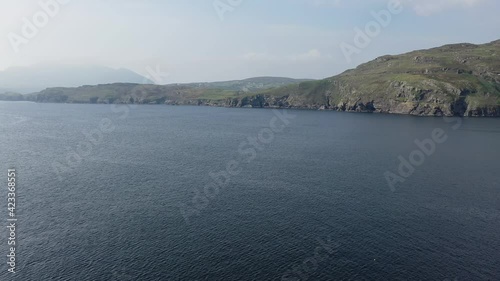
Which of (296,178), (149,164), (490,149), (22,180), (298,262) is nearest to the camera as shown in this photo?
(298,262)

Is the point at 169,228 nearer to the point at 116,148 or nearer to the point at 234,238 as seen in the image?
the point at 234,238

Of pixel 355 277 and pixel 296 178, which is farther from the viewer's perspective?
pixel 296 178

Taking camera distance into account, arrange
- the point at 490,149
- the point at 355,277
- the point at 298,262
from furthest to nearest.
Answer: the point at 490,149, the point at 298,262, the point at 355,277

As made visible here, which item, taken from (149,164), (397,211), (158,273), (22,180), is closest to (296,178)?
(397,211)

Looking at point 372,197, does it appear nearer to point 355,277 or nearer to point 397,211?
point 397,211

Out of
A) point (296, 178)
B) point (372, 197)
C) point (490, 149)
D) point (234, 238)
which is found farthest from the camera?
point (490, 149)

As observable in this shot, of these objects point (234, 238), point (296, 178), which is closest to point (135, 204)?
point (234, 238)
